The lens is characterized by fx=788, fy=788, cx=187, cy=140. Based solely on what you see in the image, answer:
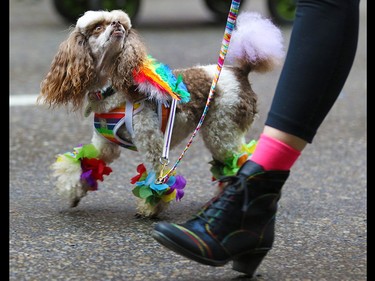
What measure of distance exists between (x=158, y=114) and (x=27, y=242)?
29.4 inches

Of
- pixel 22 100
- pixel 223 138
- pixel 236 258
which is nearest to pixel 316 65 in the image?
pixel 236 258

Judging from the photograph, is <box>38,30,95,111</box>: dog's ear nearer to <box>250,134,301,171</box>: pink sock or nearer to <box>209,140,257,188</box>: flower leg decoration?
<box>209,140,257,188</box>: flower leg decoration

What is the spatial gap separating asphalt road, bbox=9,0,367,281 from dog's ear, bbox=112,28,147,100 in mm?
574

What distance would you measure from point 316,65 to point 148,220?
1.15 metres

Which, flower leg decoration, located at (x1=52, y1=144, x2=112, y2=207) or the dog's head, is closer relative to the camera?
the dog's head

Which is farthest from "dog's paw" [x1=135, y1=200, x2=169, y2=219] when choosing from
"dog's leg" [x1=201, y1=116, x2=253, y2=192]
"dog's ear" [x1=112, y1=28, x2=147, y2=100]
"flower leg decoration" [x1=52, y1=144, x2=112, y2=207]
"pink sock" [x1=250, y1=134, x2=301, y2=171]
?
"pink sock" [x1=250, y1=134, x2=301, y2=171]

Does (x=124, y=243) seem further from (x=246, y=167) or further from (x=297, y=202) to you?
(x=297, y=202)

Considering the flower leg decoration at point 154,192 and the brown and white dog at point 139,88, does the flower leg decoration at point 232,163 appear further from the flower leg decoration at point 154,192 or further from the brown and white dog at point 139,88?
the flower leg decoration at point 154,192

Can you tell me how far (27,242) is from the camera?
117 inches

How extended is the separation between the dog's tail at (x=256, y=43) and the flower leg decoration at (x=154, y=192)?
61cm

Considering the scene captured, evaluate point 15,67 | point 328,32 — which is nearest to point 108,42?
point 328,32

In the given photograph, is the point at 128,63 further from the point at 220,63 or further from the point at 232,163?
the point at 232,163

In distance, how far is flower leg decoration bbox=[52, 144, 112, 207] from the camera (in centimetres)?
337

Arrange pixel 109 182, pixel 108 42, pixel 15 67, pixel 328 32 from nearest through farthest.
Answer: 1. pixel 328 32
2. pixel 108 42
3. pixel 109 182
4. pixel 15 67
